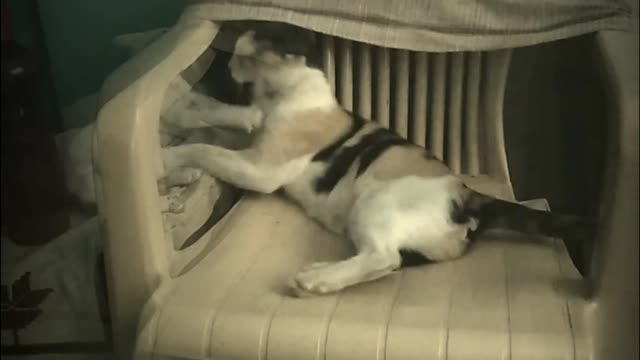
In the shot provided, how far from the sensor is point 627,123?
813mm

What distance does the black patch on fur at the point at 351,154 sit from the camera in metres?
1.08

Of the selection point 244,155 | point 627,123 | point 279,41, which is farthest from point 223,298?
point 627,123

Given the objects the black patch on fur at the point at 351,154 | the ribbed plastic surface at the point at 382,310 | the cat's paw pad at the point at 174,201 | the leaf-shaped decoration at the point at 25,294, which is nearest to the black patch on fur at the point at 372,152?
the black patch on fur at the point at 351,154

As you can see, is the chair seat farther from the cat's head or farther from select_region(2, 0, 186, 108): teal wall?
select_region(2, 0, 186, 108): teal wall

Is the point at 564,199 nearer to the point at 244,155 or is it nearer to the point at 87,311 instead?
the point at 244,155

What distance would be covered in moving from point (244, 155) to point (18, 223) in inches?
15.6

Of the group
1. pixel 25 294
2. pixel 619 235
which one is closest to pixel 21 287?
pixel 25 294

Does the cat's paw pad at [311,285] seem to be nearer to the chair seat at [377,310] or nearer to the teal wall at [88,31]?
the chair seat at [377,310]

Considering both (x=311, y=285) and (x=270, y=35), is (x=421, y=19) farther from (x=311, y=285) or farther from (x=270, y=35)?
(x=311, y=285)

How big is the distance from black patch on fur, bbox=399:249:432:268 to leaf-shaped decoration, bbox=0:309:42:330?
0.58 meters

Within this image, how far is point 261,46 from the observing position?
1.09 m

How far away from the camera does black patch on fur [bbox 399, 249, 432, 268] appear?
100cm

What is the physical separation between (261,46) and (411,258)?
0.32 m

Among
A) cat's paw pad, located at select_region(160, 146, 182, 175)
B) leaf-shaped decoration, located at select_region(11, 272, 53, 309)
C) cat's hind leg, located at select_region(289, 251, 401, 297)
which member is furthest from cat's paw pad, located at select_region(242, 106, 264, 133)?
leaf-shaped decoration, located at select_region(11, 272, 53, 309)
